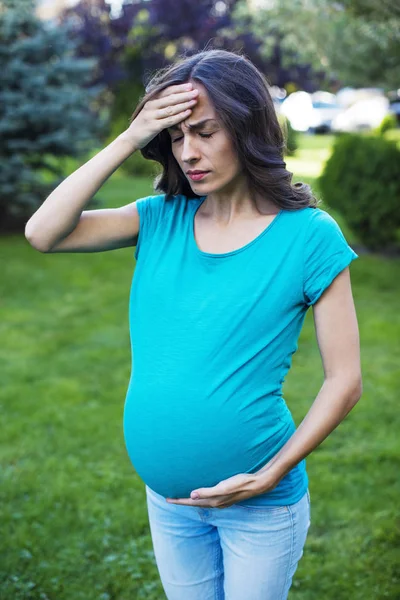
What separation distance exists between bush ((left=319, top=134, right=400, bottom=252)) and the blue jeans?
7.38 m

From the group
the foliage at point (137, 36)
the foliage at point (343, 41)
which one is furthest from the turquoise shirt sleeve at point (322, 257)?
the foliage at point (137, 36)

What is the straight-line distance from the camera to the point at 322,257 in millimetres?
1729

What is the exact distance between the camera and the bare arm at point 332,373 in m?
1.73

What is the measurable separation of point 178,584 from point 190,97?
1262 mm

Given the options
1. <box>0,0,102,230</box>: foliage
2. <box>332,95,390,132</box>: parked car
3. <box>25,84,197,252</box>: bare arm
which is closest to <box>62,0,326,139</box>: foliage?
<box>0,0,102,230</box>: foliage

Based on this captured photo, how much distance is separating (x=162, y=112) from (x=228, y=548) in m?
1.09

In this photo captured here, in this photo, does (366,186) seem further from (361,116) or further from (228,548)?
(361,116)

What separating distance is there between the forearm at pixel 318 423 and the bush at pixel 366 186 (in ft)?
24.5

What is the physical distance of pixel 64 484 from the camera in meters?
4.13

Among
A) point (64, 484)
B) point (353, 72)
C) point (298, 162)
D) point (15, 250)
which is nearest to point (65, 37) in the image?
point (15, 250)

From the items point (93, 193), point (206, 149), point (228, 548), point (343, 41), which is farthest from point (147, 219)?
point (343, 41)

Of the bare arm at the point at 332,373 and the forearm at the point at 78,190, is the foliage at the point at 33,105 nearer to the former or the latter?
the forearm at the point at 78,190

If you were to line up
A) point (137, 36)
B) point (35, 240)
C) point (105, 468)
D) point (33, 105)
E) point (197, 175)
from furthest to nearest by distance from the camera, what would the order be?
1. point (137, 36)
2. point (33, 105)
3. point (105, 468)
4. point (35, 240)
5. point (197, 175)

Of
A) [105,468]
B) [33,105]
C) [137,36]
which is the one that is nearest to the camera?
[105,468]
